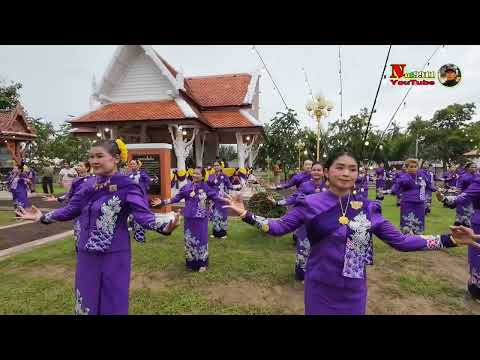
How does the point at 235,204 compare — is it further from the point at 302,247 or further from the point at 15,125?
the point at 15,125

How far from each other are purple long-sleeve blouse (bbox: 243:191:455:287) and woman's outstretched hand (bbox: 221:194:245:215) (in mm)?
275

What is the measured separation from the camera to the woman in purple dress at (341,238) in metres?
2.32

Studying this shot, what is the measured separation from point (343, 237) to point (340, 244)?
63mm

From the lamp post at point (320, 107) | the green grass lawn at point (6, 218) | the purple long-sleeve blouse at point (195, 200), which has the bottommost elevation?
the green grass lawn at point (6, 218)

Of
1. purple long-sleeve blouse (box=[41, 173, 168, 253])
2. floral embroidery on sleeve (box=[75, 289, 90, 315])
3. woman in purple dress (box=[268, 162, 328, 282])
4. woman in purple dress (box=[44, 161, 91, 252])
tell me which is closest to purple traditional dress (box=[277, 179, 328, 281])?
woman in purple dress (box=[268, 162, 328, 282])

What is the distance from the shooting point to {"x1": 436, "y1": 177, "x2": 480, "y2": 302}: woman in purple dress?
13.3 ft

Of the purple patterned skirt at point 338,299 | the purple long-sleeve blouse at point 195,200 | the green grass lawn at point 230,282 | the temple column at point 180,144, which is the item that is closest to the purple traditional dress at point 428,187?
the green grass lawn at point 230,282

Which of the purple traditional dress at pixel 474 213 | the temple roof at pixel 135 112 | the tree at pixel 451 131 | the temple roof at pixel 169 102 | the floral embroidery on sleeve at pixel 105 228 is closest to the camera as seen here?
the floral embroidery on sleeve at pixel 105 228

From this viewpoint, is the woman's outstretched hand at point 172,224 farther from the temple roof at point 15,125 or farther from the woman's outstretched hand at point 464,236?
the temple roof at point 15,125

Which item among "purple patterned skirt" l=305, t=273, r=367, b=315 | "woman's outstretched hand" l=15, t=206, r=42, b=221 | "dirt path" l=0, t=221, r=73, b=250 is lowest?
"dirt path" l=0, t=221, r=73, b=250

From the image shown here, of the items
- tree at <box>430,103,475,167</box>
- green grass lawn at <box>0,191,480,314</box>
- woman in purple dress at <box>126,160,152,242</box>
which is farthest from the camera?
tree at <box>430,103,475,167</box>

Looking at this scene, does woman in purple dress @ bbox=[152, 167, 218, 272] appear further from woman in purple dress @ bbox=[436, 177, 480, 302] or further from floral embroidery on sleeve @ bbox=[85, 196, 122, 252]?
woman in purple dress @ bbox=[436, 177, 480, 302]

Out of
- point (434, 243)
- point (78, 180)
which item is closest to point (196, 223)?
point (78, 180)

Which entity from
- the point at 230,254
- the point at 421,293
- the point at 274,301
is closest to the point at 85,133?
the point at 230,254
